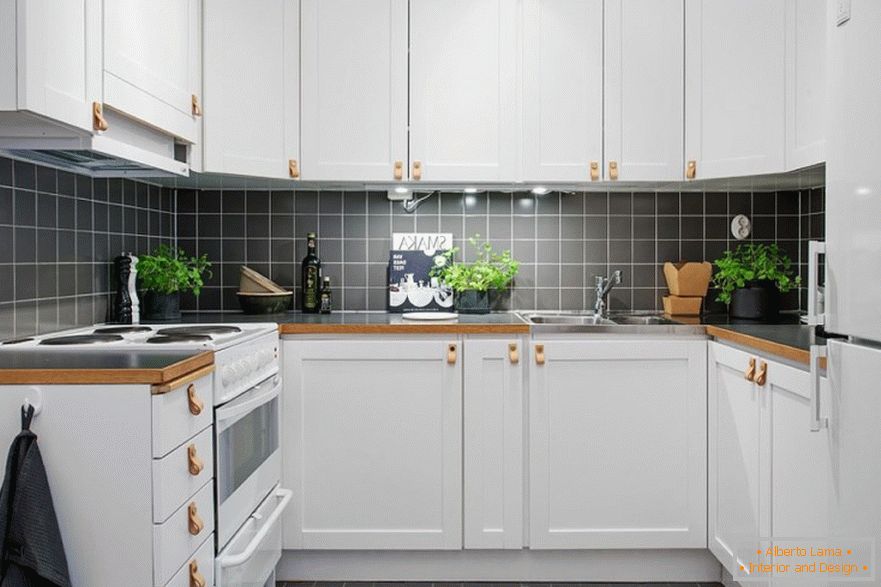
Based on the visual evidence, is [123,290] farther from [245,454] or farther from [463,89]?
[463,89]

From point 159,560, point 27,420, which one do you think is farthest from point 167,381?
point 159,560

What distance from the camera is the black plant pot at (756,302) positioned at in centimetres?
291

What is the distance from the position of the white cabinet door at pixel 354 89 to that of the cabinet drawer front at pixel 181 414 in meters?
1.21

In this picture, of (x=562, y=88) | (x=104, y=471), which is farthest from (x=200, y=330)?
(x=562, y=88)

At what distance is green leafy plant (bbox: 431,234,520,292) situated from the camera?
3085 millimetres

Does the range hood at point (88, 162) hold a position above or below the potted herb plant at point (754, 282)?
above

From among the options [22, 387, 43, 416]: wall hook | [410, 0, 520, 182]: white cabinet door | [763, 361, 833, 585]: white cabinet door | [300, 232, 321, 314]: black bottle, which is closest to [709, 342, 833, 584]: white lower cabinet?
[763, 361, 833, 585]: white cabinet door

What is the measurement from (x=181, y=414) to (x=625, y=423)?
1560 millimetres

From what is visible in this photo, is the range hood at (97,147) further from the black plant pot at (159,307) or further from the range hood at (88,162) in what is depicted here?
the black plant pot at (159,307)

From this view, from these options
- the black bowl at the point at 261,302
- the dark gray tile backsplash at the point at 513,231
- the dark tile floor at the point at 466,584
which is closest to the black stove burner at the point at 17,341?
the black bowl at the point at 261,302

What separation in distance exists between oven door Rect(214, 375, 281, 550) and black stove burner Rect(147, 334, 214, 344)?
0.20m

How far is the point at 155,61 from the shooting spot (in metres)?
2.29

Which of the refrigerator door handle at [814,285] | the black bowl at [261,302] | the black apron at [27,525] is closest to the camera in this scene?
the black apron at [27,525]

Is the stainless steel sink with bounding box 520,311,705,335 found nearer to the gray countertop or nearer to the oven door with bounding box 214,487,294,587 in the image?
the gray countertop
